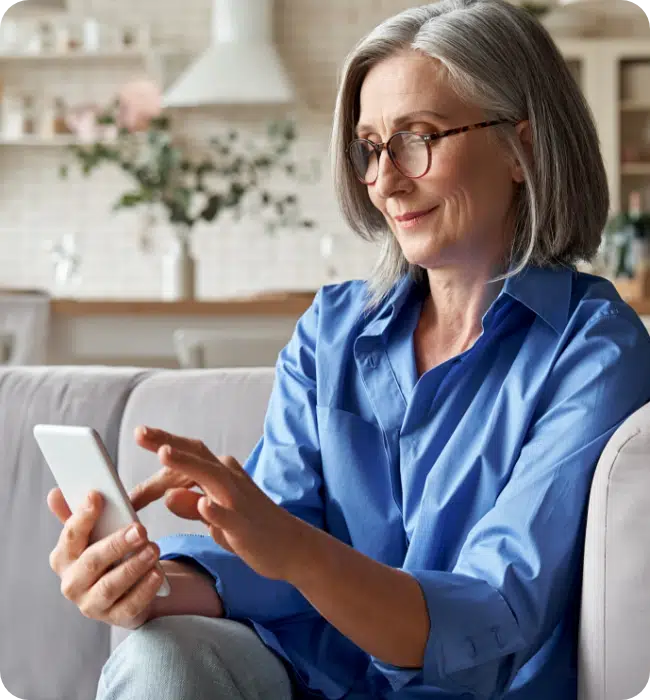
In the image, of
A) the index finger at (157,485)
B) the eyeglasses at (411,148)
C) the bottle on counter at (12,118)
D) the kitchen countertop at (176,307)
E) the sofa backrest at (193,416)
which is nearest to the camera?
the index finger at (157,485)

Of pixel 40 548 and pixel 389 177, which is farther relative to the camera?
pixel 40 548

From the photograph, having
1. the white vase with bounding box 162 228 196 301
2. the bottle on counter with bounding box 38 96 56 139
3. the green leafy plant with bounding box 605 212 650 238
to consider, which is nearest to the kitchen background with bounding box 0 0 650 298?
the bottle on counter with bounding box 38 96 56 139

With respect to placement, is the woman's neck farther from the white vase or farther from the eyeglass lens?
the white vase

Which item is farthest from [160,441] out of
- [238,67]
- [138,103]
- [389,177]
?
[238,67]

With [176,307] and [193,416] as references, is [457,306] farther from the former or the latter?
[176,307]

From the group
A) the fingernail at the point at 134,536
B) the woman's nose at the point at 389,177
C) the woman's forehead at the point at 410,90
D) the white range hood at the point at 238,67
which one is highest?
the white range hood at the point at 238,67

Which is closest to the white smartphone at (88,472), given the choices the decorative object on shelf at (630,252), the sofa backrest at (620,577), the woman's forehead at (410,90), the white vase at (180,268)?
the sofa backrest at (620,577)

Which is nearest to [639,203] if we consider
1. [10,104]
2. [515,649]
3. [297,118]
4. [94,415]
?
[297,118]

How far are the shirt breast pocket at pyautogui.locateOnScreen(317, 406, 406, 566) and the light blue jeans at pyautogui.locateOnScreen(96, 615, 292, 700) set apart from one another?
19 centimetres

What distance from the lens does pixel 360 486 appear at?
1413mm

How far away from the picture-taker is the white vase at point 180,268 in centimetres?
380

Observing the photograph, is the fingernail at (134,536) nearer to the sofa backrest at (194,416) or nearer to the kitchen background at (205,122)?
the sofa backrest at (194,416)

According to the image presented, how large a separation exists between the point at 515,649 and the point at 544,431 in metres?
0.24

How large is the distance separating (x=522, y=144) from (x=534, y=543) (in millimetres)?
509
